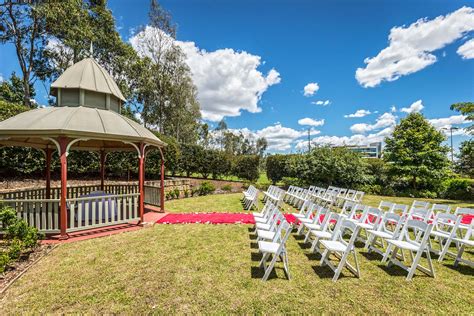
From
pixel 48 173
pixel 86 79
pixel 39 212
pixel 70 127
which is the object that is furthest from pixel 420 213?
pixel 48 173

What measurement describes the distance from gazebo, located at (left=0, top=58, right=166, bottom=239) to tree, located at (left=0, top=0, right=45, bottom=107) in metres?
12.5

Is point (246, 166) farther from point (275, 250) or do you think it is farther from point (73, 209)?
point (275, 250)

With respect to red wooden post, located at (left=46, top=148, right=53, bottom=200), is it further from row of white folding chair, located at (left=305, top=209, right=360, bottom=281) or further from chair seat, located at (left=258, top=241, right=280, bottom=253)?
row of white folding chair, located at (left=305, top=209, right=360, bottom=281)

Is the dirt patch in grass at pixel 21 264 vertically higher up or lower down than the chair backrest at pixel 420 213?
lower down

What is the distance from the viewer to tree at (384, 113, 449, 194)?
51.0 feet

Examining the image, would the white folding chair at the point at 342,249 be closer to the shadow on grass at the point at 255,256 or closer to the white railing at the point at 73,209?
the shadow on grass at the point at 255,256

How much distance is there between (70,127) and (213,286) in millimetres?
5701

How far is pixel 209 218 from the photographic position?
8.64 meters

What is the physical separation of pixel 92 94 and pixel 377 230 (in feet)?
32.1

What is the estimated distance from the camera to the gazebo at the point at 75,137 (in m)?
6.16

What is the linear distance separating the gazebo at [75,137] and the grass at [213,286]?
1.34 metres

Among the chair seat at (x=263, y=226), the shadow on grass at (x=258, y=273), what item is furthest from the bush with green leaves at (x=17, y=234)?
the chair seat at (x=263, y=226)

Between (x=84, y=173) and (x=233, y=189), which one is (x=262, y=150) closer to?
(x=233, y=189)

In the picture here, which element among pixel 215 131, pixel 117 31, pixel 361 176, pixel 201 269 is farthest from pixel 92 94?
pixel 215 131
